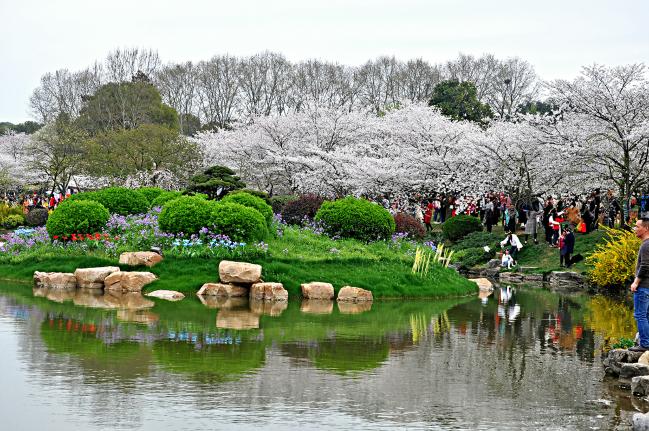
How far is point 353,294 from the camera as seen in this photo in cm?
1783

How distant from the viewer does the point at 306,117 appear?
4250 cm

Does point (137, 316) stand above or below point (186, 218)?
below

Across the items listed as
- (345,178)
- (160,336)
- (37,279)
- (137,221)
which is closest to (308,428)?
(160,336)

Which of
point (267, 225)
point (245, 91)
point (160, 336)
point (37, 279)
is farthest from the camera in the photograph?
point (245, 91)

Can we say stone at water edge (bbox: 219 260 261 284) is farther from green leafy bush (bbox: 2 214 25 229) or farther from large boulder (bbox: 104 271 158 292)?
green leafy bush (bbox: 2 214 25 229)

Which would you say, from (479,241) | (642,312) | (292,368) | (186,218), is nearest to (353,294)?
(186,218)

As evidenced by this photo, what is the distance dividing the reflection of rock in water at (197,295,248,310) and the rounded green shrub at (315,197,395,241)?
5.45 meters

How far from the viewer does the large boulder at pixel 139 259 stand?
1839 centimetres

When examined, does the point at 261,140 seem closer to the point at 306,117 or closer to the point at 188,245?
the point at 306,117

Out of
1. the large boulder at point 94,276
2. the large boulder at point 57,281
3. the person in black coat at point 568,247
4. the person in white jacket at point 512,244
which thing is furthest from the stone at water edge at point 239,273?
the person in white jacket at point 512,244

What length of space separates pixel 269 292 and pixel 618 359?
337 inches

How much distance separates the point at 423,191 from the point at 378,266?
795 inches

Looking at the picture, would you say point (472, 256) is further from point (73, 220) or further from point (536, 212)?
point (73, 220)

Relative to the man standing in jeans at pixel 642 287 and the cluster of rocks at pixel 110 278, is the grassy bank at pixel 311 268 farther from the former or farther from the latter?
the man standing in jeans at pixel 642 287
